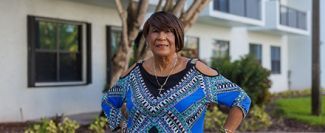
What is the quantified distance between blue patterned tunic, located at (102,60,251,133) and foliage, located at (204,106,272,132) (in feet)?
21.2

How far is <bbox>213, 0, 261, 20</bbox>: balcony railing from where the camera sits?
1869 centimetres

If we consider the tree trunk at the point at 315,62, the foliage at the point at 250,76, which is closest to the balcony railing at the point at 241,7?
the tree trunk at the point at 315,62

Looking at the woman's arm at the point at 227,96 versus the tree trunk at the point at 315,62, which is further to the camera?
the tree trunk at the point at 315,62

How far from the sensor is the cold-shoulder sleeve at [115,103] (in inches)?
112

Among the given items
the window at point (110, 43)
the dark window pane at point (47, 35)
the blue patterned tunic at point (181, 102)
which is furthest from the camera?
the window at point (110, 43)

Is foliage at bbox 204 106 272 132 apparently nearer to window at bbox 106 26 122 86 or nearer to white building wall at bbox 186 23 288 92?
window at bbox 106 26 122 86

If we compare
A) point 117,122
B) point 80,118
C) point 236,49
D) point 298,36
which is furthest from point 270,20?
point 117,122

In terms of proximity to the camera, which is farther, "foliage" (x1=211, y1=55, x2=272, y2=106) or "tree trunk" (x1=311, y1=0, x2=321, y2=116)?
"tree trunk" (x1=311, y1=0, x2=321, y2=116)

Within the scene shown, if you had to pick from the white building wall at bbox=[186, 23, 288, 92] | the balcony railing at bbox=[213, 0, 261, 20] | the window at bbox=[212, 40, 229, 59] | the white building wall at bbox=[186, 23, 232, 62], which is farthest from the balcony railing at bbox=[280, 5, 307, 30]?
the white building wall at bbox=[186, 23, 232, 62]

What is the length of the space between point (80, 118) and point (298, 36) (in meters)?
19.9

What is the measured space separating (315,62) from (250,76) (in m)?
1.89

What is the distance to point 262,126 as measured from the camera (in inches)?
396

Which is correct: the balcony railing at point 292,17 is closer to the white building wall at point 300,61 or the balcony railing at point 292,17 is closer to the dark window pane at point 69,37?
the white building wall at point 300,61

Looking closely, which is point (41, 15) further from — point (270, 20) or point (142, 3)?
point (270, 20)
